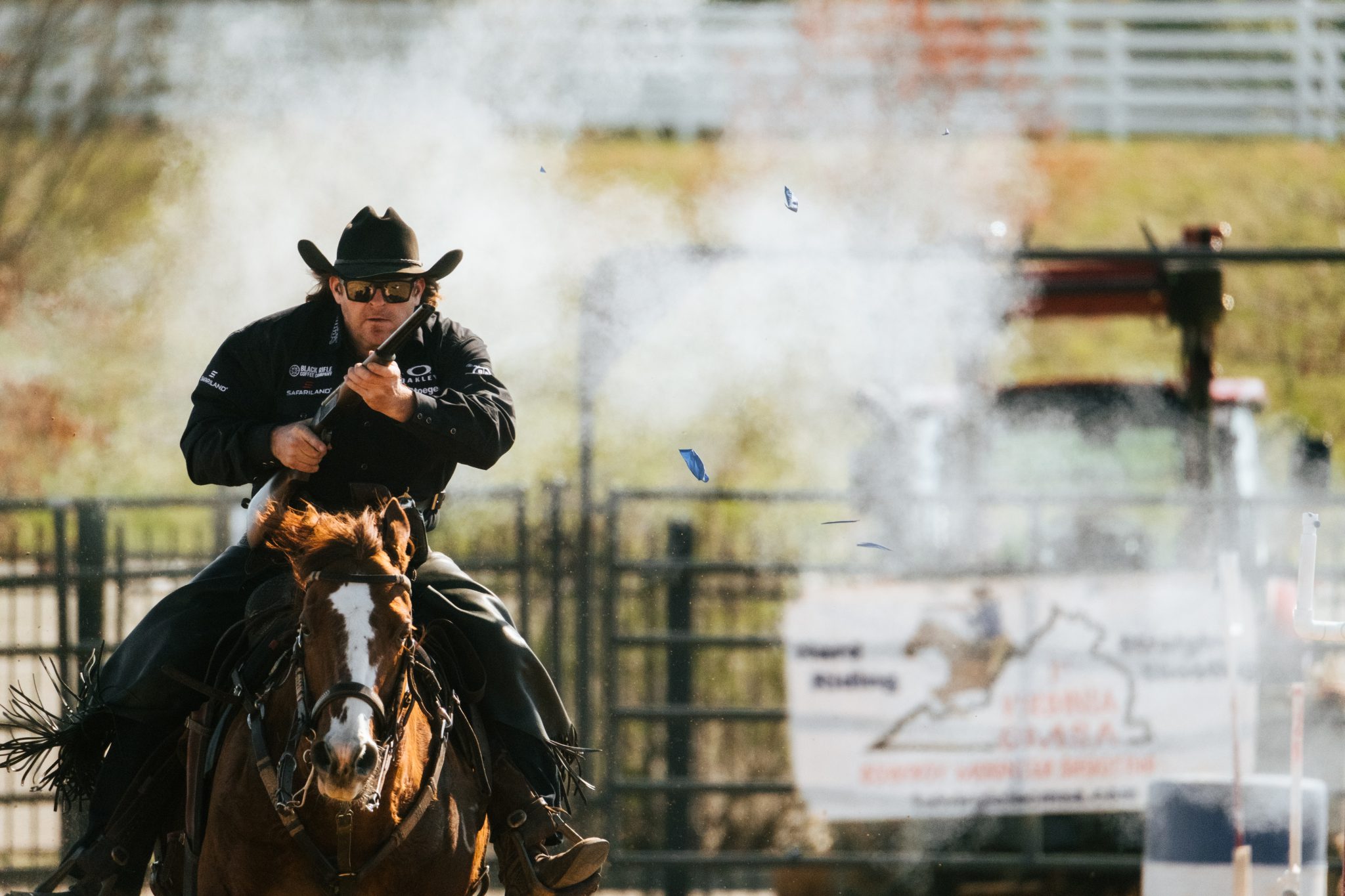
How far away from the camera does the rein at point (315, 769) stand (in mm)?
3174

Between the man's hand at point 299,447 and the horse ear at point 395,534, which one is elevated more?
the man's hand at point 299,447

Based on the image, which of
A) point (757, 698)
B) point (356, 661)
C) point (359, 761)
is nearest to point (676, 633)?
point (757, 698)

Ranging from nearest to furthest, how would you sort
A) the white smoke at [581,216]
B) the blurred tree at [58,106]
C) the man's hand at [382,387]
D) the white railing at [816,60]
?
the man's hand at [382,387]
the white smoke at [581,216]
the white railing at [816,60]
the blurred tree at [58,106]

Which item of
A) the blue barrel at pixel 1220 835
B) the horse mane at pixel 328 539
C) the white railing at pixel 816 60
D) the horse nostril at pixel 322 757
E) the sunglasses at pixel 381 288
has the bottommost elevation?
the blue barrel at pixel 1220 835

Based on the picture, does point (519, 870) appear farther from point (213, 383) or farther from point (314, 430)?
point (213, 383)

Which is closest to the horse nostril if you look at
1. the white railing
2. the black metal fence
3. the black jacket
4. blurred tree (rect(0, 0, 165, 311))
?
the black jacket

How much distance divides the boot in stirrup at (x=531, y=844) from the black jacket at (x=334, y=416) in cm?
76

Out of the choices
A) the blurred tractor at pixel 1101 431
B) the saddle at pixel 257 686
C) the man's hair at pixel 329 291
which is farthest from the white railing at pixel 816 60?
the saddle at pixel 257 686

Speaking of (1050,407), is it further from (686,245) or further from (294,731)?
(294,731)

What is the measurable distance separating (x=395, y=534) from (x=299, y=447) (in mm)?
288

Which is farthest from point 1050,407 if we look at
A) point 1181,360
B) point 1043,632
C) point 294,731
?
point 294,731

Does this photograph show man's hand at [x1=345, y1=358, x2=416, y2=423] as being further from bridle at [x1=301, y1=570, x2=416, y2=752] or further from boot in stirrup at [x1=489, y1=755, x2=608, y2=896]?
boot in stirrup at [x1=489, y1=755, x2=608, y2=896]

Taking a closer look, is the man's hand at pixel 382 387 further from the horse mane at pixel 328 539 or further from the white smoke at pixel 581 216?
the white smoke at pixel 581 216

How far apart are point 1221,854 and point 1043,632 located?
1324mm
